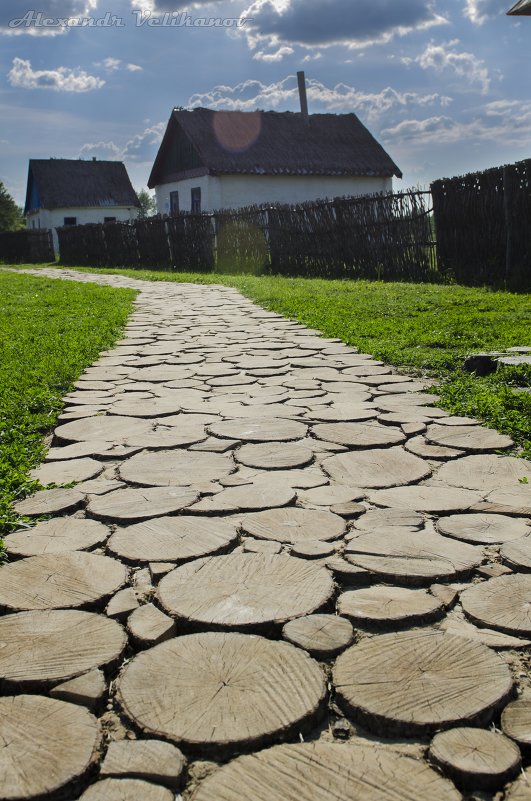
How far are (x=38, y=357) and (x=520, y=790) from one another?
484 cm

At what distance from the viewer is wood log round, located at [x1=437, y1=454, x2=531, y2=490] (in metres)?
2.67

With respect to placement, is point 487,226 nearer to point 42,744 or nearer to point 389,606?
point 389,606

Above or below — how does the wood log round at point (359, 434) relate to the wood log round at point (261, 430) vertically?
below

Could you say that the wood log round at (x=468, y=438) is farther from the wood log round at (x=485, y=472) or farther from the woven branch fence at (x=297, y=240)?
the woven branch fence at (x=297, y=240)

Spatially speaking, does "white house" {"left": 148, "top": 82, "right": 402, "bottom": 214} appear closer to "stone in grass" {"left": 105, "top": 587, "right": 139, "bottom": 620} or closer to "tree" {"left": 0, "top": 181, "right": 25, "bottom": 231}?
"tree" {"left": 0, "top": 181, "right": 25, "bottom": 231}

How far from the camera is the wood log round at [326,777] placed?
1.21 meters

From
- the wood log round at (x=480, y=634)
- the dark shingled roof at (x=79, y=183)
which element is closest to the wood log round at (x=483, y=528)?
the wood log round at (x=480, y=634)

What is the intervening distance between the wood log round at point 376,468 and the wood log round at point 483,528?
385 mm

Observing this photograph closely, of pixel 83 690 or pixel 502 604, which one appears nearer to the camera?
pixel 83 690

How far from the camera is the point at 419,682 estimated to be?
58.2 inches

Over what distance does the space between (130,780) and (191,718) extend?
162 mm

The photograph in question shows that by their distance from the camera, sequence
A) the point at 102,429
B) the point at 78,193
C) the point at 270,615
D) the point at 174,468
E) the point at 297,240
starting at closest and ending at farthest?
the point at 270,615, the point at 174,468, the point at 102,429, the point at 297,240, the point at 78,193

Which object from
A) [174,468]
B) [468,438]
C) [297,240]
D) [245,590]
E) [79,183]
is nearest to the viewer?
[245,590]

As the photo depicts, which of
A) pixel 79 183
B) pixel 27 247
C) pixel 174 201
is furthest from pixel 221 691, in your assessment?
pixel 79 183
